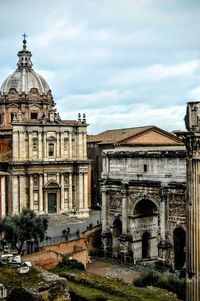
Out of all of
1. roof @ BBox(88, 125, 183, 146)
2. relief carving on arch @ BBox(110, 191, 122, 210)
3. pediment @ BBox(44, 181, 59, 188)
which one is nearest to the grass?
relief carving on arch @ BBox(110, 191, 122, 210)

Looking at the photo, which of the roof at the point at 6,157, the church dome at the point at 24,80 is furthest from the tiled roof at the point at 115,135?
the roof at the point at 6,157

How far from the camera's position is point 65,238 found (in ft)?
109

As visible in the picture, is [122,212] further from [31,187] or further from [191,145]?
[191,145]

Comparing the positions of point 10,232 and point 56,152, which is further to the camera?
point 56,152

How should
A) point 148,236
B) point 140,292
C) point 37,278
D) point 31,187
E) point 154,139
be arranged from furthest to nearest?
point 154,139, point 31,187, point 148,236, point 140,292, point 37,278

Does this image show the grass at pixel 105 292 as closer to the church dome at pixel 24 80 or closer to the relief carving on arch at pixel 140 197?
the relief carving on arch at pixel 140 197

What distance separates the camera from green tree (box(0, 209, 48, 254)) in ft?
96.5

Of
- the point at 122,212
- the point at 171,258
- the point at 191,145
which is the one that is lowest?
the point at 171,258

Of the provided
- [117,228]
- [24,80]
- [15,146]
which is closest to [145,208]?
[117,228]

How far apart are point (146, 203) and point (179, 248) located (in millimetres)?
4279

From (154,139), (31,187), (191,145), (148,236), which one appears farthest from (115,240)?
(191,145)

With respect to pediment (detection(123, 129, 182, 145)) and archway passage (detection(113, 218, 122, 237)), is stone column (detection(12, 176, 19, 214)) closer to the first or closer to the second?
archway passage (detection(113, 218, 122, 237))

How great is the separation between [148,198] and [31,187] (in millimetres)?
14342

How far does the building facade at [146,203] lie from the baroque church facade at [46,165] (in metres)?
9.92
